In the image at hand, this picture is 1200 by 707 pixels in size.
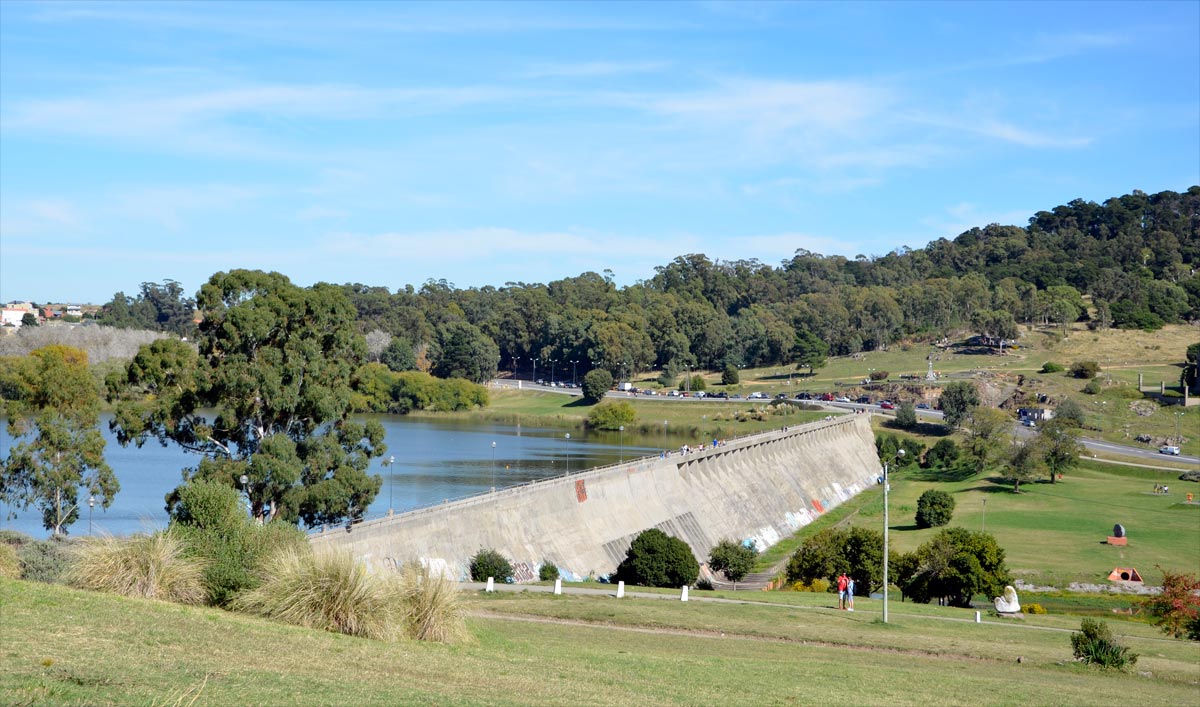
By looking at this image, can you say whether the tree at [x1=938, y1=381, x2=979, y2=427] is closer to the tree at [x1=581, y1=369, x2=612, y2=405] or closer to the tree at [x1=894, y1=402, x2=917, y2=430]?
the tree at [x1=894, y1=402, x2=917, y2=430]

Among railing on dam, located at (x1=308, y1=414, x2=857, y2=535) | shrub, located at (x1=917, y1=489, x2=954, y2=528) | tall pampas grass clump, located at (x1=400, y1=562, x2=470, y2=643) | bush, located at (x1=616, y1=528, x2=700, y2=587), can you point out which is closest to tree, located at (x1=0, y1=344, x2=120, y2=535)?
railing on dam, located at (x1=308, y1=414, x2=857, y2=535)

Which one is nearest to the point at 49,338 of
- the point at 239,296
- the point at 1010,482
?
the point at 239,296

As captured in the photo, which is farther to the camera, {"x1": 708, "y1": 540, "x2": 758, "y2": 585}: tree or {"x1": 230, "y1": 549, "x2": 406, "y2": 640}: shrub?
{"x1": 708, "y1": 540, "x2": 758, "y2": 585}: tree

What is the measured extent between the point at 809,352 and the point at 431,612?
160 m

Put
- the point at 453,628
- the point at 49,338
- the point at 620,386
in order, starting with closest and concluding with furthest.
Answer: the point at 453,628, the point at 49,338, the point at 620,386

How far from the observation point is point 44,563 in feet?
78.7

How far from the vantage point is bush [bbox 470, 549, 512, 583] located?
45250mm

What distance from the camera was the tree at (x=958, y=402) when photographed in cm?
12638

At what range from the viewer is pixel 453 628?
67.4 ft

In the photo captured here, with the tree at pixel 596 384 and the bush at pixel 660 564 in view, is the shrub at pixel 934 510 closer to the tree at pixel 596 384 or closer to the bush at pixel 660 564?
the bush at pixel 660 564

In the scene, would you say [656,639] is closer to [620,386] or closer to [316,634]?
[316,634]

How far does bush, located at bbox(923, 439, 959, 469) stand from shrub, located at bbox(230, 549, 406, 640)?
99968mm

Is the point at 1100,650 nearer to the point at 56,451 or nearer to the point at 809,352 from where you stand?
the point at 56,451

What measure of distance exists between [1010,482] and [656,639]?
7977 centimetres
